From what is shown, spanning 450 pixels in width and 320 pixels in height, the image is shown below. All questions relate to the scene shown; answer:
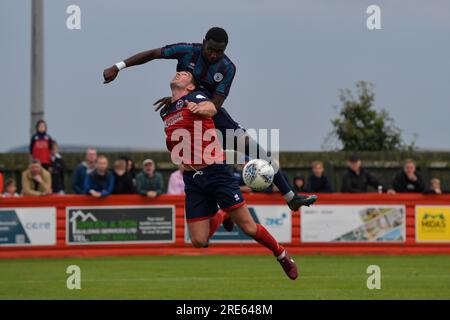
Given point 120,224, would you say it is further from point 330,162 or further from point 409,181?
point 330,162

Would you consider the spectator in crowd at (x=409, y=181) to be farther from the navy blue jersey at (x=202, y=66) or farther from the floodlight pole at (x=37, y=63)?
the navy blue jersey at (x=202, y=66)

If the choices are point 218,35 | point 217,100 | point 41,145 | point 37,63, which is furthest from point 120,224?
point 218,35

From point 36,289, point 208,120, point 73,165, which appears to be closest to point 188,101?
point 208,120

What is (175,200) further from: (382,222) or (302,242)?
(382,222)

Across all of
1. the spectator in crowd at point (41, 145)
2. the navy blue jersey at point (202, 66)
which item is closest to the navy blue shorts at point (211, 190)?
the navy blue jersey at point (202, 66)

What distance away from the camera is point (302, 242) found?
21438 millimetres

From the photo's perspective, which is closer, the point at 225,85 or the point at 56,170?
the point at 225,85

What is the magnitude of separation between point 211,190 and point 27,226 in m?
8.93

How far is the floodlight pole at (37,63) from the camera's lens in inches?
952

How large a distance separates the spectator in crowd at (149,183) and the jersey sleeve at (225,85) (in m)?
8.94

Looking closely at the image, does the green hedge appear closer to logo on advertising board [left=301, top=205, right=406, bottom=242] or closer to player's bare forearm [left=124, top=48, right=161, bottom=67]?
logo on advertising board [left=301, top=205, right=406, bottom=242]

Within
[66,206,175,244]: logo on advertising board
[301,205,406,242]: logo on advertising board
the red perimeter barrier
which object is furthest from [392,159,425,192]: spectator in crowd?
[66,206,175,244]: logo on advertising board

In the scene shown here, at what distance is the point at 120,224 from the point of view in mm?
21219

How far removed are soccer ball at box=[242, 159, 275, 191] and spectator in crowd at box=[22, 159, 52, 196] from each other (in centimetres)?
974
